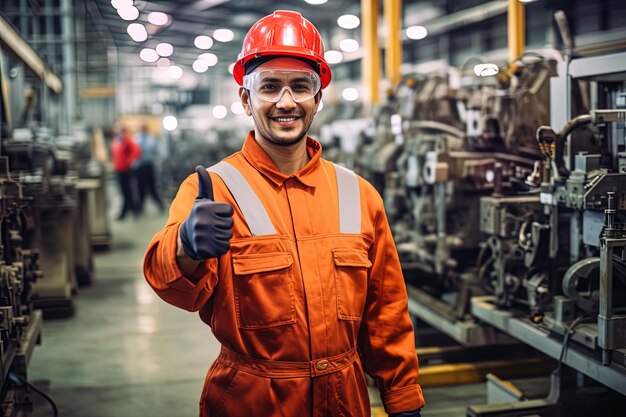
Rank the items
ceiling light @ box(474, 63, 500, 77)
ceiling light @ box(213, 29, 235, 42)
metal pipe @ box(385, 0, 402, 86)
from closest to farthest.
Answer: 1. ceiling light @ box(474, 63, 500, 77)
2. metal pipe @ box(385, 0, 402, 86)
3. ceiling light @ box(213, 29, 235, 42)

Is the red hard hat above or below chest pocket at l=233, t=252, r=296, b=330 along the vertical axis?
above

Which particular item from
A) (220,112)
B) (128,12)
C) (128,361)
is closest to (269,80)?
(128,361)

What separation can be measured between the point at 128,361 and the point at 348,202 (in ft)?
11.2

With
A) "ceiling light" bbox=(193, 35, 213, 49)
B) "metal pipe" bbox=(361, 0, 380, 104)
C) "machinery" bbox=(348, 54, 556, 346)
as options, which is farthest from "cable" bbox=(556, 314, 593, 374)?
"ceiling light" bbox=(193, 35, 213, 49)

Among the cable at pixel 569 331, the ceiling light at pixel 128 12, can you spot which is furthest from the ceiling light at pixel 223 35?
the cable at pixel 569 331

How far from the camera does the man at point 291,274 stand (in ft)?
6.61

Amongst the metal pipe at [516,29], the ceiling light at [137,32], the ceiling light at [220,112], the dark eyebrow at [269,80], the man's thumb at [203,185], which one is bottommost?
the man's thumb at [203,185]

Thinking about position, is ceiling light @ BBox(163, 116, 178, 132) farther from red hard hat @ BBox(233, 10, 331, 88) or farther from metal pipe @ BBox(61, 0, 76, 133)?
red hard hat @ BBox(233, 10, 331, 88)

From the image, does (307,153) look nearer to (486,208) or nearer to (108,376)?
(486,208)

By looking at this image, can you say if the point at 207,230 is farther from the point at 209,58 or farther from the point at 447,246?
the point at 209,58

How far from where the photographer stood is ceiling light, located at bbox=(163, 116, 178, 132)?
16.0m

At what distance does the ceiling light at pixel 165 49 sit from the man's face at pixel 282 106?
11.8 meters

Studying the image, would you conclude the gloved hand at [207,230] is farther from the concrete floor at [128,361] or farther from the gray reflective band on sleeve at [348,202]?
the concrete floor at [128,361]

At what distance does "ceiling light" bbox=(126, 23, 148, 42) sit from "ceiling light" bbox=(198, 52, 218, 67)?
4.14 m
